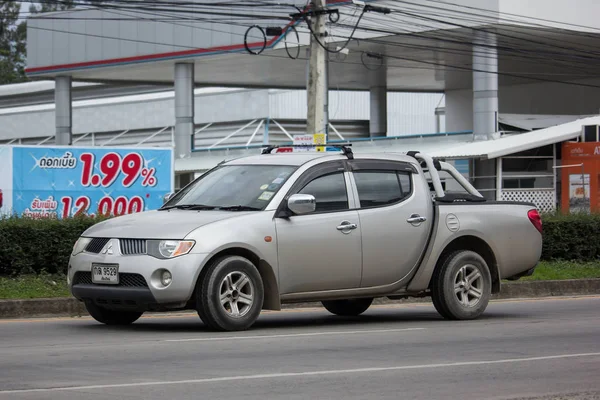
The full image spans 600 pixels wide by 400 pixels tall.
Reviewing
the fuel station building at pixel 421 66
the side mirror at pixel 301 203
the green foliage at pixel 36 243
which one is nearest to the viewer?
the side mirror at pixel 301 203

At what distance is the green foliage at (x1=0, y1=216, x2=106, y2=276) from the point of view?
14852mm

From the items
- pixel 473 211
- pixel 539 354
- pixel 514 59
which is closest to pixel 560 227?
pixel 473 211

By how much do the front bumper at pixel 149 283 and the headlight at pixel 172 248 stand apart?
47mm

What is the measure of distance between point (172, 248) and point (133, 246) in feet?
1.41

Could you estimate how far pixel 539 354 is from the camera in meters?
9.49

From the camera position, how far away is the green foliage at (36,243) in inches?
585

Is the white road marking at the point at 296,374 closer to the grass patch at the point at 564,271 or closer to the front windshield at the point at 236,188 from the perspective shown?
the front windshield at the point at 236,188

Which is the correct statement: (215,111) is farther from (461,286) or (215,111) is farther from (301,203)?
(301,203)

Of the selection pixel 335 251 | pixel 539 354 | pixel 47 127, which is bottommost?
pixel 539 354

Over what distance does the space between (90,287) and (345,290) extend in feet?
8.63

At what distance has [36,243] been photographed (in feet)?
49.4

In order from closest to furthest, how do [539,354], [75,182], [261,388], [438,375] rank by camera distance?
[261,388]
[438,375]
[539,354]
[75,182]

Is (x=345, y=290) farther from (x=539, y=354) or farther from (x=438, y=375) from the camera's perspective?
(x=438, y=375)

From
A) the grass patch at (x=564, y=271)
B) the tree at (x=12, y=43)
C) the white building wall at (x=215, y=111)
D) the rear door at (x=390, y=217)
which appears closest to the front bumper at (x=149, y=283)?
the rear door at (x=390, y=217)
